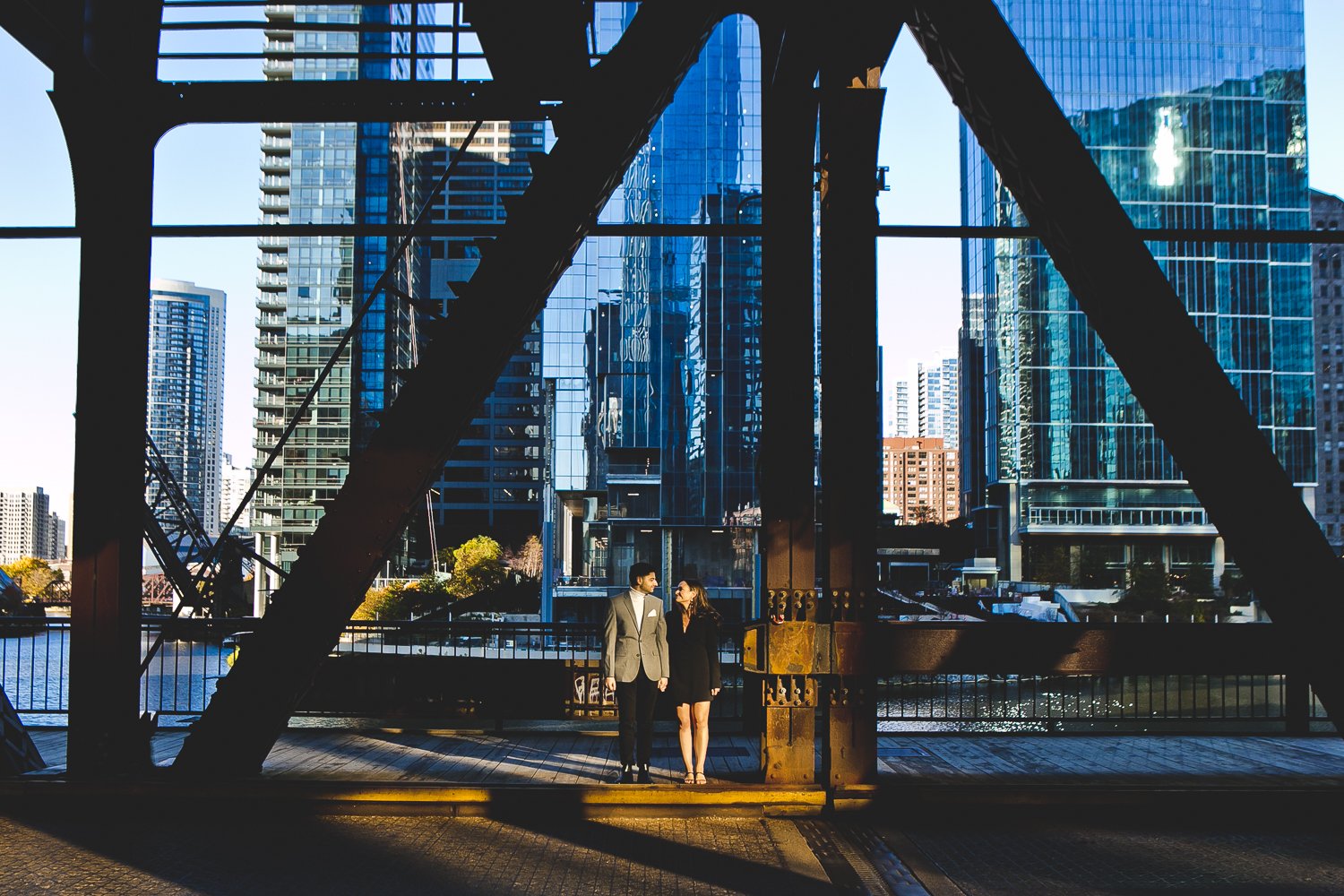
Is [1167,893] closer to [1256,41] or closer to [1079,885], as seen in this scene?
[1079,885]

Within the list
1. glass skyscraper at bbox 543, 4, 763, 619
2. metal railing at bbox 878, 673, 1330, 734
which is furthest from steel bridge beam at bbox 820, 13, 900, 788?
A: glass skyscraper at bbox 543, 4, 763, 619

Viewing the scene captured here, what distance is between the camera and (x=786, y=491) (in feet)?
26.2

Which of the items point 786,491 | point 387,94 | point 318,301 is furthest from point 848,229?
point 318,301

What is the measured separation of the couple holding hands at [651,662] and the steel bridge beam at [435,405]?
2.18 metres

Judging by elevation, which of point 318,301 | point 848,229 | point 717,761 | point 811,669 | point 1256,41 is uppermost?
point 1256,41

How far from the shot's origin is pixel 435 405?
7566 millimetres

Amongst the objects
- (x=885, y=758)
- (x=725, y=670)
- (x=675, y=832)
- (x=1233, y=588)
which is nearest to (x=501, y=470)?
(x=1233, y=588)

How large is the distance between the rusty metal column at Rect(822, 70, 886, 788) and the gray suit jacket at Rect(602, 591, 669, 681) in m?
1.77

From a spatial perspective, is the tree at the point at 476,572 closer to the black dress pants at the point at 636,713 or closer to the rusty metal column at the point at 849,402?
the black dress pants at the point at 636,713

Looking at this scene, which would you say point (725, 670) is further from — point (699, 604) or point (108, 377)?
point (108, 377)

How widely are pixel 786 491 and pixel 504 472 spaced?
136558 mm

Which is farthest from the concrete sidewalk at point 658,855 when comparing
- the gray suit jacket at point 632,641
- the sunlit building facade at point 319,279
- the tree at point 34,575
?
the sunlit building facade at point 319,279

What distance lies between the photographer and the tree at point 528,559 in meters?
122

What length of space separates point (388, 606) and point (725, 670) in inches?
2048
